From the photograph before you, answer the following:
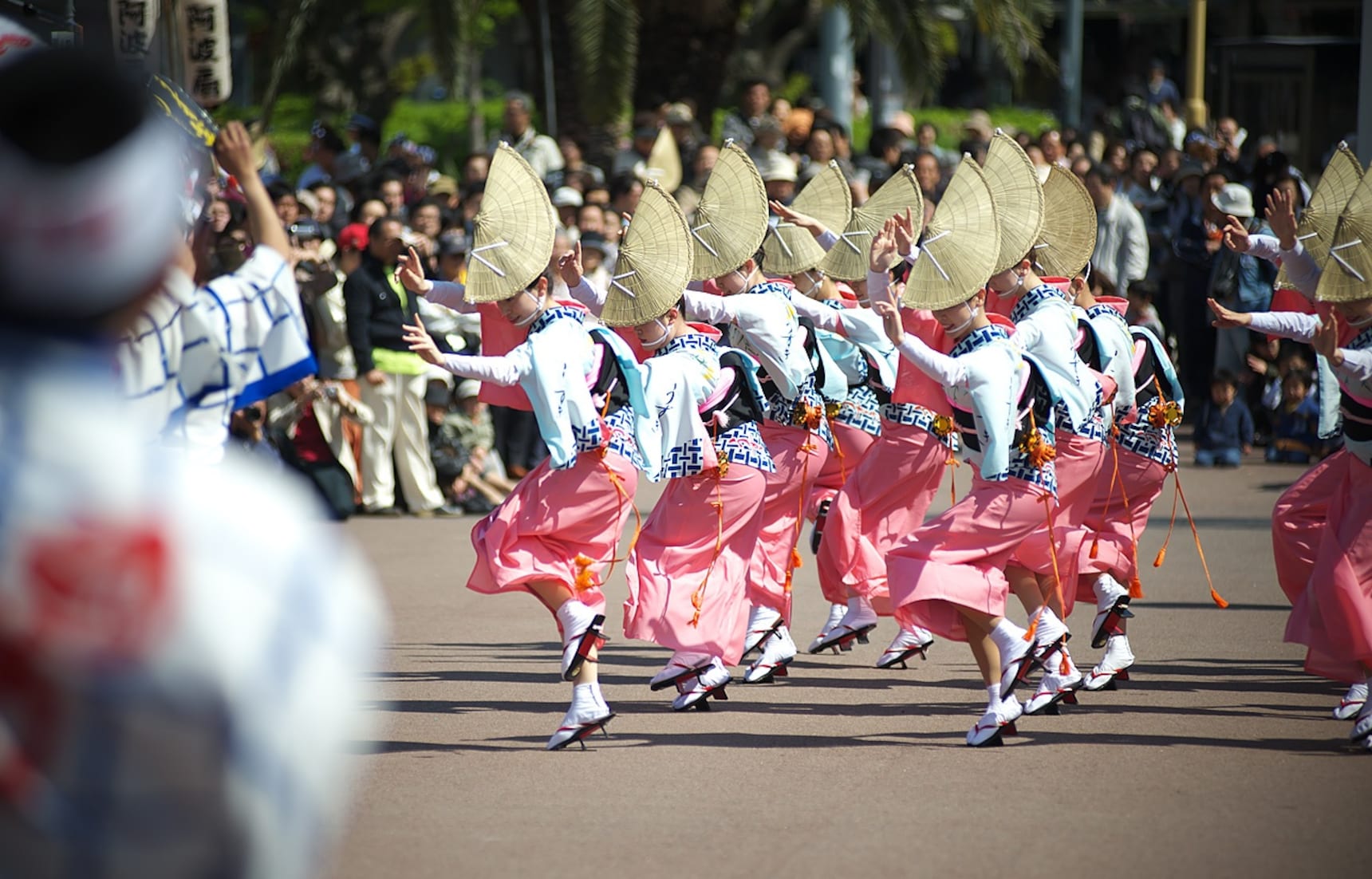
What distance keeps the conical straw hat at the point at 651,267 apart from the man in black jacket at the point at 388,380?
4766mm

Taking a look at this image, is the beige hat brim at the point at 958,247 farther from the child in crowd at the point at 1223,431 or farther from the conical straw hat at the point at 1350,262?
the child in crowd at the point at 1223,431

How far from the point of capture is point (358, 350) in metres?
11.7

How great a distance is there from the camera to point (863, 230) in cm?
844

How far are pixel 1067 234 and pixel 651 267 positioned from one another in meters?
2.00

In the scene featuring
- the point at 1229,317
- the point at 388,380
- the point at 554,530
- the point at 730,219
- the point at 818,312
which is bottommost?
the point at 388,380

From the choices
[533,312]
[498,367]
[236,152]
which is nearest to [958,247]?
[533,312]

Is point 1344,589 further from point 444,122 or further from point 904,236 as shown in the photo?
point 444,122

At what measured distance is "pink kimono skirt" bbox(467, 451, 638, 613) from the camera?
250 inches

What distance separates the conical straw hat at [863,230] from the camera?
8305 millimetres

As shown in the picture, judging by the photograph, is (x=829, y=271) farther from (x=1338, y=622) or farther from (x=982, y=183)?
(x=1338, y=622)

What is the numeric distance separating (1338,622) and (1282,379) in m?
7.77

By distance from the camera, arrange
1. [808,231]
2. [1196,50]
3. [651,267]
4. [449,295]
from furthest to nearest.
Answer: [1196,50] → [808,231] → [449,295] → [651,267]

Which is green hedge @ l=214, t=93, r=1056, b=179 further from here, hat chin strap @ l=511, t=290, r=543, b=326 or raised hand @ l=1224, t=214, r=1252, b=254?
hat chin strap @ l=511, t=290, r=543, b=326

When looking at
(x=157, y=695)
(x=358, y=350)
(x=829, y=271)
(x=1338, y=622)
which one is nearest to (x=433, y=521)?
(x=358, y=350)
